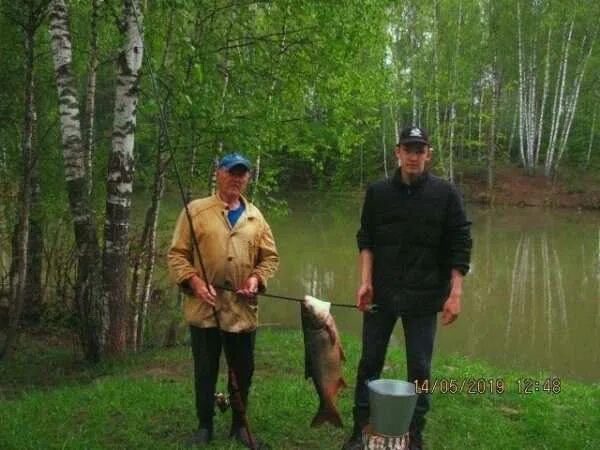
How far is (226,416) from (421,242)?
2247mm

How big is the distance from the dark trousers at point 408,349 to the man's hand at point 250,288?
83 centimetres

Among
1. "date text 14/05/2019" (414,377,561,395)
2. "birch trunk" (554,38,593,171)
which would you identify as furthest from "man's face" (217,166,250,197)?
"birch trunk" (554,38,593,171)

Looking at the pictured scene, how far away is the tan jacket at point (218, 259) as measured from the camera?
14.2 feet

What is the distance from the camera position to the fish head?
168 inches

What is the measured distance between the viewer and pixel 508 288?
1423 cm

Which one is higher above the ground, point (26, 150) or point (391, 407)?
point (26, 150)

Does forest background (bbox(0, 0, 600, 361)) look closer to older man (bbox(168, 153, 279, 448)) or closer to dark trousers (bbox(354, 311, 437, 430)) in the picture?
older man (bbox(168, 153, 279, 448))

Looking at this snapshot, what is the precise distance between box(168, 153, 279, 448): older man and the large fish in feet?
1.35

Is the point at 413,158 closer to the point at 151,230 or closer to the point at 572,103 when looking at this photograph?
the point at 151,230

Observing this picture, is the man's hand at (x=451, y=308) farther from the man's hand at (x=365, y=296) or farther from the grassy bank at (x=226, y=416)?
the grassy bank at (x=226, y=416)

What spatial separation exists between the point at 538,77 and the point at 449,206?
32.9 meters

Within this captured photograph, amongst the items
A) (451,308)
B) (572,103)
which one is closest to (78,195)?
(451,308)

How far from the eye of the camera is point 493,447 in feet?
16.0

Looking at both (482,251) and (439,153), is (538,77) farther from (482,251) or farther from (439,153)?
(482,251)
